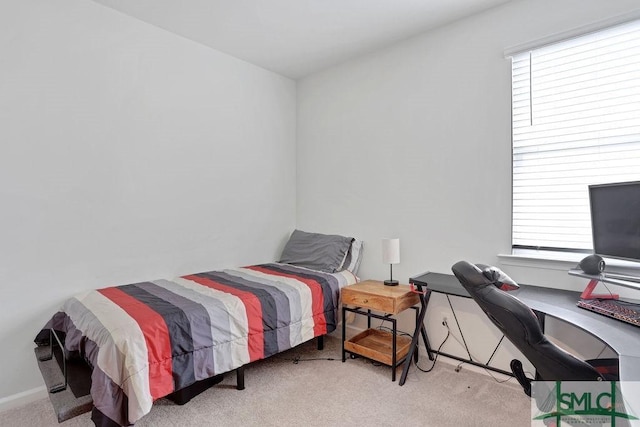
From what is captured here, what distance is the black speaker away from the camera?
6.06 feet

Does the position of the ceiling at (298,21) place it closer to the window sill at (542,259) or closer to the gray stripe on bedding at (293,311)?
the window sill at (542,259)

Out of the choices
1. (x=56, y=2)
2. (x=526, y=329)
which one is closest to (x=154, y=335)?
(x=526, y=329)

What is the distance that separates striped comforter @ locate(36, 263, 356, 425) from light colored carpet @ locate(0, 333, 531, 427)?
243 millimetres

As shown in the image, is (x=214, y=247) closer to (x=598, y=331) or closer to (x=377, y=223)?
(x=377, y=223)

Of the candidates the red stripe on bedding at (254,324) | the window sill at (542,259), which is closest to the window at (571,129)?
the window sill at (542,259)

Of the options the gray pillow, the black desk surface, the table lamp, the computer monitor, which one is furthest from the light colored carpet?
the computer monitor

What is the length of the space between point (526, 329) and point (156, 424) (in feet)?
6.43

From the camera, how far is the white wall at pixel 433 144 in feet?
7.95

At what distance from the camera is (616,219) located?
1.82 meters

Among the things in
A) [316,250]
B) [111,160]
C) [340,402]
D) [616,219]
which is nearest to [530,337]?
[616,219]

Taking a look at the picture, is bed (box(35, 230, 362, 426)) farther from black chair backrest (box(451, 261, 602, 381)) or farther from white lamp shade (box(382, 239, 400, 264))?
black chair backrest (box(451, 261, 602, 381))

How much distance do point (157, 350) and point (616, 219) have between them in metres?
2.50

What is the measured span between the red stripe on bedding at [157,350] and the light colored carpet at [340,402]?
0.96ft

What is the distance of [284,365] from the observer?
269 centimetres
